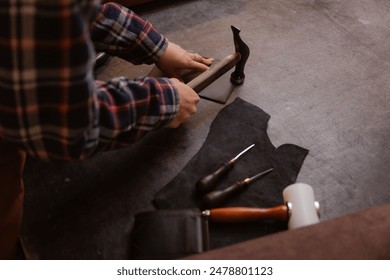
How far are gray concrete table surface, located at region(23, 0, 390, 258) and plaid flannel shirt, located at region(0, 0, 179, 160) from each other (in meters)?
0.19

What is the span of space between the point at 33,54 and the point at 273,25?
42.0 inches

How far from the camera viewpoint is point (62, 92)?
0.55 meters

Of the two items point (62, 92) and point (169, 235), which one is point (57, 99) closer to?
point (62, 92)

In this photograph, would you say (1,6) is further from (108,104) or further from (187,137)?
(187,137)

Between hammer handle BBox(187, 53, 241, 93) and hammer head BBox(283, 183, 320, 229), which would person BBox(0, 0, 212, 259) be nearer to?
hammer handle BBox(187, 53, 241, 93)

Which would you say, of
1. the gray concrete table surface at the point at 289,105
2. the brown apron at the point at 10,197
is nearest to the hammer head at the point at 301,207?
the gray concrete table surface at the point at 289,105

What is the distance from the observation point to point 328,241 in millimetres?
669

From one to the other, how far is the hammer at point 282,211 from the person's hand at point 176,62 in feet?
1.51

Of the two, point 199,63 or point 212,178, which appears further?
point 199,63

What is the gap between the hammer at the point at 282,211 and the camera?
77 cm

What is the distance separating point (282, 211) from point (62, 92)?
50cm

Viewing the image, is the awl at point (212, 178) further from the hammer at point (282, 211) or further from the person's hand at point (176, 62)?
the person's hand at point (176, 62)

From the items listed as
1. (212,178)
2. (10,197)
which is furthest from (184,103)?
(10,197)

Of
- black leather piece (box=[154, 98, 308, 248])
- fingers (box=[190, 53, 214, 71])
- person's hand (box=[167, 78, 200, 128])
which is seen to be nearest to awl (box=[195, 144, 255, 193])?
black leather piece (box=[154, 98, 308, 248])
